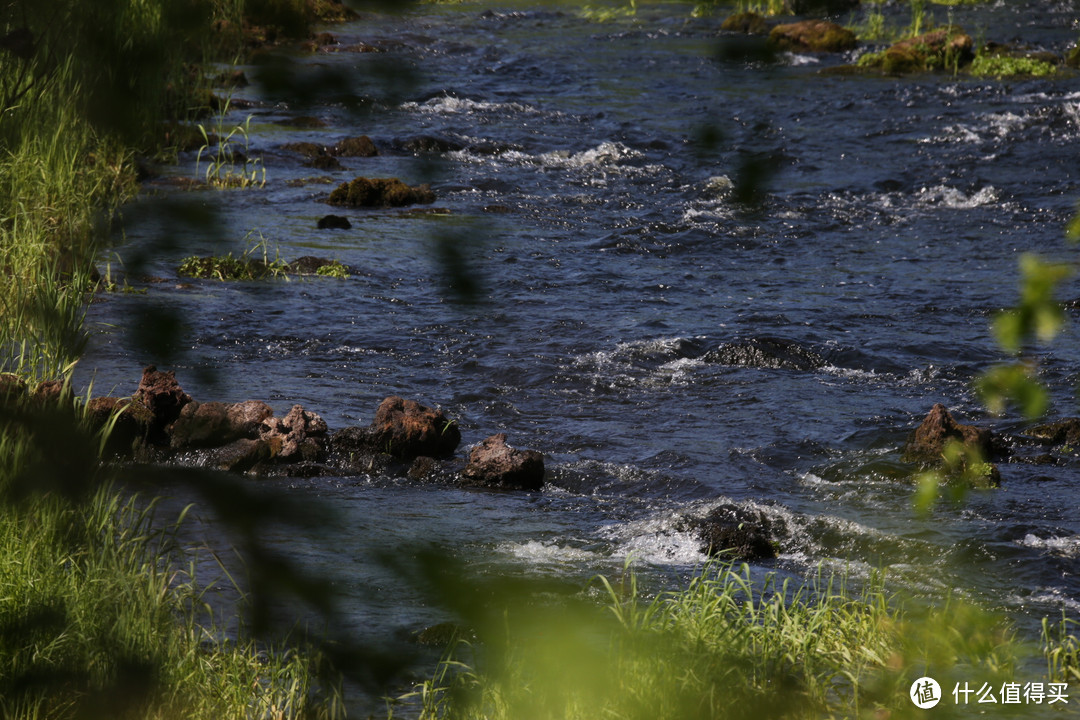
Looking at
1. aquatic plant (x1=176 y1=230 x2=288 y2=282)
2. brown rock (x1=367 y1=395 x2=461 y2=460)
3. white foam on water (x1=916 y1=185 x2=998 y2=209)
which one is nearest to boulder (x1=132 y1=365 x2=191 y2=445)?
brown rock (x1=367 y1=395 x2=461 y2=460)

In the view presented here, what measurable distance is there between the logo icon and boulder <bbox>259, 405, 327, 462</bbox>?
11.8 ft

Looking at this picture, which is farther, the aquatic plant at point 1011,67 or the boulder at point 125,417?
the aquatic plant at point 1011,67

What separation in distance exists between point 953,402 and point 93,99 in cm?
735

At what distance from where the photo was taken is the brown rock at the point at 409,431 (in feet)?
21.7

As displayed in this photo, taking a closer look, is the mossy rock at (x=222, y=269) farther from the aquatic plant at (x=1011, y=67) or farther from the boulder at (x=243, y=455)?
the aquatic plant at (x=1011, y=67)

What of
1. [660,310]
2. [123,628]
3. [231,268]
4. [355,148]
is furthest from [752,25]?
[355,148]

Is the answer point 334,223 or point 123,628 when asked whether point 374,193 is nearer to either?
point 334,223

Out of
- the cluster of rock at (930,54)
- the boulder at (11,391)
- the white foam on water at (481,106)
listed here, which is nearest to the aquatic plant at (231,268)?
the boulder at (11,391)

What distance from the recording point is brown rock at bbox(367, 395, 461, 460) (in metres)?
6.60

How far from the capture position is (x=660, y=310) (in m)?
9.67

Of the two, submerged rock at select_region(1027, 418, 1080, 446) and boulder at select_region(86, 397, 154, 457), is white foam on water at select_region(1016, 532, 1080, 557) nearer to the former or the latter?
submerged rock at select_region(1027, 418, 1080, 446)

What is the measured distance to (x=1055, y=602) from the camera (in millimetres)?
5156

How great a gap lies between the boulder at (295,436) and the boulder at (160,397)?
48 cm

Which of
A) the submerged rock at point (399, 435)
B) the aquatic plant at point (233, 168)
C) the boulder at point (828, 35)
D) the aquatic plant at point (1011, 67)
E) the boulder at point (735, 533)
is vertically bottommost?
the boulder at point (735, 533)
